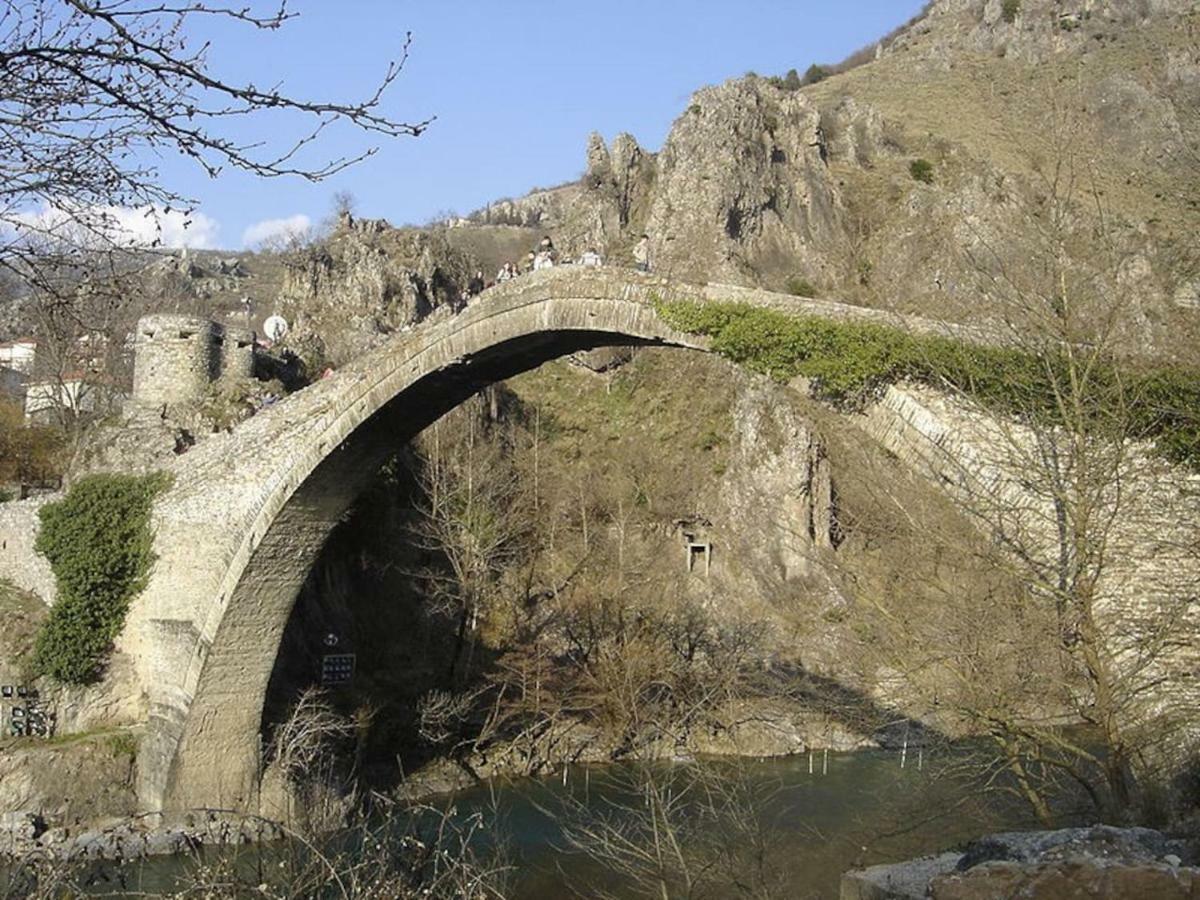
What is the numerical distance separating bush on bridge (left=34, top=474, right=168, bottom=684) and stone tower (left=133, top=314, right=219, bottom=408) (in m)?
2.06

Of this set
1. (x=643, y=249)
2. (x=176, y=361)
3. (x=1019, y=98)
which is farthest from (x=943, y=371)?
(x=643, y=249)

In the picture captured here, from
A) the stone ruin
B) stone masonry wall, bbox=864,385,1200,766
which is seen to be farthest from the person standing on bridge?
stone masonry wall, bbox=864,385,1200,766

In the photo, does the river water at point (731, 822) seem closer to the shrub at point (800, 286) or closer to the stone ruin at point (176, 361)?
the stone ruin at point (176, 361)

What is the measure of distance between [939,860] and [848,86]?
66998mm

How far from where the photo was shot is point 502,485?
24.5 m

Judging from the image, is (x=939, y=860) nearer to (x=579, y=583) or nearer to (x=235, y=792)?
(x=235, y=792)

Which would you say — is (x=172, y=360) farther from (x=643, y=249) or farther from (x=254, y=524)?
(x=643, y=249)

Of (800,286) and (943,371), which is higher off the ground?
(800,286)

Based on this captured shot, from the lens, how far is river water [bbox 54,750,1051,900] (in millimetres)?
9969

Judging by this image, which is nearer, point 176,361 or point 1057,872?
point 1057,872

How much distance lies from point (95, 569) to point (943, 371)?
418 inches

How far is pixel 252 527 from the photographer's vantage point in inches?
534

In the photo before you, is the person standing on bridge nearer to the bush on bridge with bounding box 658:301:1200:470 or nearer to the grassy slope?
the grassy slope

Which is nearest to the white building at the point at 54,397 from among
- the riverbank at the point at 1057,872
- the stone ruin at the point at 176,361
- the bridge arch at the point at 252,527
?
the stone ruin at the point at 176,361
